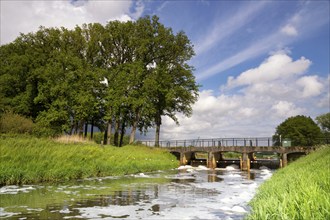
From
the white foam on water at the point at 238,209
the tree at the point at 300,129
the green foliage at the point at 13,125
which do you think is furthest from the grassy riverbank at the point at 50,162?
the tree at the point at 300,129

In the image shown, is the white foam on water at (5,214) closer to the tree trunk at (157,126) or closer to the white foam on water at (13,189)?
the white foam on water at (13,189)

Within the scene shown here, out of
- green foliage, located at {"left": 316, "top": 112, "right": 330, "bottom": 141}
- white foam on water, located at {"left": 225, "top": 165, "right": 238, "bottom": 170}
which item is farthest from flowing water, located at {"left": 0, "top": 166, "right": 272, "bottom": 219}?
green foliage, located at {"left": 316, "top": 112, "right": 330, "bottom": 141}

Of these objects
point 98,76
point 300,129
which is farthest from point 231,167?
point 300,129

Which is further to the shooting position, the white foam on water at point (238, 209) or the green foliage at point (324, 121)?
the green foliage at point (324, 121)

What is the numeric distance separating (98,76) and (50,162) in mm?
23261

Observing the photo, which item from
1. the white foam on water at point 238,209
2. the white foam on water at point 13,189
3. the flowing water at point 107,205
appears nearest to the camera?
the flowing water at point 107,205

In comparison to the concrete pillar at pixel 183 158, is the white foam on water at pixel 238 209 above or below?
below

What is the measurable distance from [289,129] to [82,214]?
2938 inches

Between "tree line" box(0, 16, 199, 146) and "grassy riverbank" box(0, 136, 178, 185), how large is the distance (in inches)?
522

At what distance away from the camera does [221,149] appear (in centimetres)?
4316

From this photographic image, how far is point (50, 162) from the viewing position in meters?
18.7

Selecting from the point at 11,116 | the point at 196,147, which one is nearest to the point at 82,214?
the point at 11,116

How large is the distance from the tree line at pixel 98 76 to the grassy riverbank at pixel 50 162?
1326cm

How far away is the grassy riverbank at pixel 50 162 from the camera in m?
16.1
